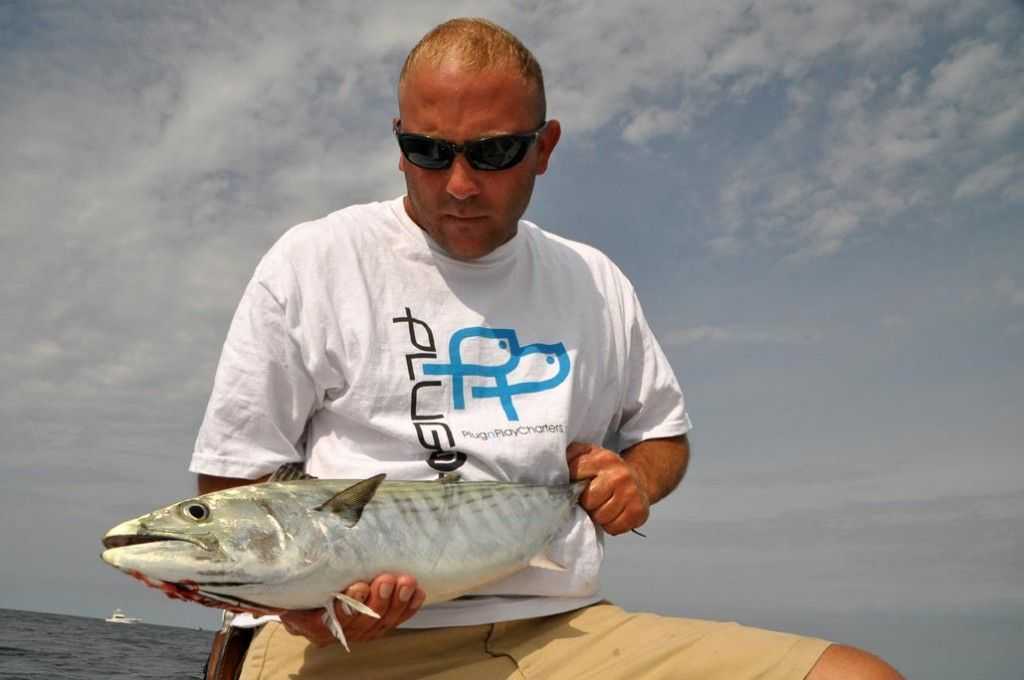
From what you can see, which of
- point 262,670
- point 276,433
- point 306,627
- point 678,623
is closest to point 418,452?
point 276,433

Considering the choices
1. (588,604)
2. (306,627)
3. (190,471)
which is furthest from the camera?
(588,604)

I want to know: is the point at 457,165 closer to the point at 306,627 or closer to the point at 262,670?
the point at 306,627

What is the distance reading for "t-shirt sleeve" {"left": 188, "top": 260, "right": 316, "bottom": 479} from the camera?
3182mm

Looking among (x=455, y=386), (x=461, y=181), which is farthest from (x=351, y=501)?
(x=461, y=181)

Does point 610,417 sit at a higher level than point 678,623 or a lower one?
higher

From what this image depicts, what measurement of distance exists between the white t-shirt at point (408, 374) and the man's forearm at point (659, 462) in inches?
13.2

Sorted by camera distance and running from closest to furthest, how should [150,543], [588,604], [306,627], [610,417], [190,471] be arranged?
[150,543]
[306,627]
[190,471]
[588,604]
[610,417]

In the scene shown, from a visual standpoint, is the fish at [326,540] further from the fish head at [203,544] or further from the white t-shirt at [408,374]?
the white t-shirt at [408,374]

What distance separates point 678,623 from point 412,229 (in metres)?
1.87

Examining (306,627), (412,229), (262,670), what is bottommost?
(262,670)

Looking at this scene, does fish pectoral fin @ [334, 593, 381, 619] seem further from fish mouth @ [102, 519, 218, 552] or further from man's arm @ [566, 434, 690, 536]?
man's arm @ [566, 434, 690, 536]

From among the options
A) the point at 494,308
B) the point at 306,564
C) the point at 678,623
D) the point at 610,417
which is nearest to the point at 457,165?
the point at 494,308

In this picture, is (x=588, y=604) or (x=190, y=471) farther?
(x=588, y=604)

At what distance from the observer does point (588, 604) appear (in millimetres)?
3523
